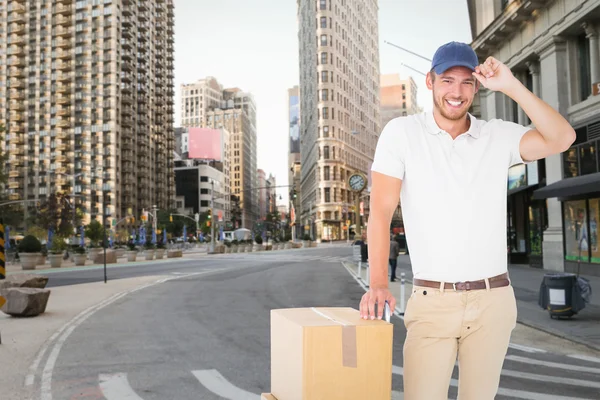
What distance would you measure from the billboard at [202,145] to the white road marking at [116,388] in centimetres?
15276

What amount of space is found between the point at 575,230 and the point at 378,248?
21780 mm

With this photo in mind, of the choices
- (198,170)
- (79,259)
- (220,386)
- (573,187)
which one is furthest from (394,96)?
(220,386)

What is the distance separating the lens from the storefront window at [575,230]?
21031mm

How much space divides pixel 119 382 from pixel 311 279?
16709 millimetres

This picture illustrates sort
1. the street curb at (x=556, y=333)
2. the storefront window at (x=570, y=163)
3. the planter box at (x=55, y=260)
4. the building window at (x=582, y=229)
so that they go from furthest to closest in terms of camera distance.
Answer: the planter box at (x=55, y=260) → the storefront window at (x=570, y=163) → the building window at (x=582, y=229) → the street curb at (x=556, y=333)

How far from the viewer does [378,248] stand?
257 cm

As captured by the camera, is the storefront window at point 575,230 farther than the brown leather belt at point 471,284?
Yes

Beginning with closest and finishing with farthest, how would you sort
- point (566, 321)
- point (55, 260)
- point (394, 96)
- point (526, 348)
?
point (526, 348) → point (566, 321) → point (55, 260) → point (394, 96)

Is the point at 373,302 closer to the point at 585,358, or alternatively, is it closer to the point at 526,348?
the point at 585,358

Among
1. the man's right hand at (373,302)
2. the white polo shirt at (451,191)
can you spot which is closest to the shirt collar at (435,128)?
the white polo shirt at (451,191)

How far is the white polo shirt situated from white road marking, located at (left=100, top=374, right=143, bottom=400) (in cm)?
472

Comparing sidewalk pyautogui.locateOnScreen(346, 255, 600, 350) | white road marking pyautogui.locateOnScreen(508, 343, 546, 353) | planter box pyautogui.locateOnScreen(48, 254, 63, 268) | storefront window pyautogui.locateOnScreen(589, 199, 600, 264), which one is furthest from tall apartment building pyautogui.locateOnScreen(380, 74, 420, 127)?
white road marking pyautogui.locateOnScreen(508, 343, 546, 353)

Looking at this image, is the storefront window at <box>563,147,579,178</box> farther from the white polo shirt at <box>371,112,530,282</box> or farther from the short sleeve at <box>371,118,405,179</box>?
the short sleeve at <box>371,118,405,179</box>

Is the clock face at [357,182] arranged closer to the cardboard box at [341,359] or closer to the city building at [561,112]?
the city building at [561,112]
